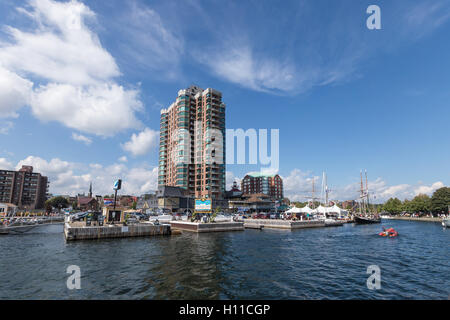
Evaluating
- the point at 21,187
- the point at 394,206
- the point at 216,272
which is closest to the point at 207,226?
the point at 216,272

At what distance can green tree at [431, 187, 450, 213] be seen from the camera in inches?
4665

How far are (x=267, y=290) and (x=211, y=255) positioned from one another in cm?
1335

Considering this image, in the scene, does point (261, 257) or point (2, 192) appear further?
point (2, 192)

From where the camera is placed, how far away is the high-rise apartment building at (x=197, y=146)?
12244cm

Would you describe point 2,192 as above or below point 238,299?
above

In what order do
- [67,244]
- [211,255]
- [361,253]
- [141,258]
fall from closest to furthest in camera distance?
[141,258] < [211,255] < [361,253] < [67,244]

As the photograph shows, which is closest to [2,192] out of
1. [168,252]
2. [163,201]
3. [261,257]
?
[163,201]

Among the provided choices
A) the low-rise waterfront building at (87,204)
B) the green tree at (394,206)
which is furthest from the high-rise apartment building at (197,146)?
the green tree at (394,206)

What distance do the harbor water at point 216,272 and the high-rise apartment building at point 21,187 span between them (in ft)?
434

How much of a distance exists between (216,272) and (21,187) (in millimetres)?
164175

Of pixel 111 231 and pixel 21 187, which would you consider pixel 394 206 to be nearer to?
pixel 111 231

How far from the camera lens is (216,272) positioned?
2222 cm
